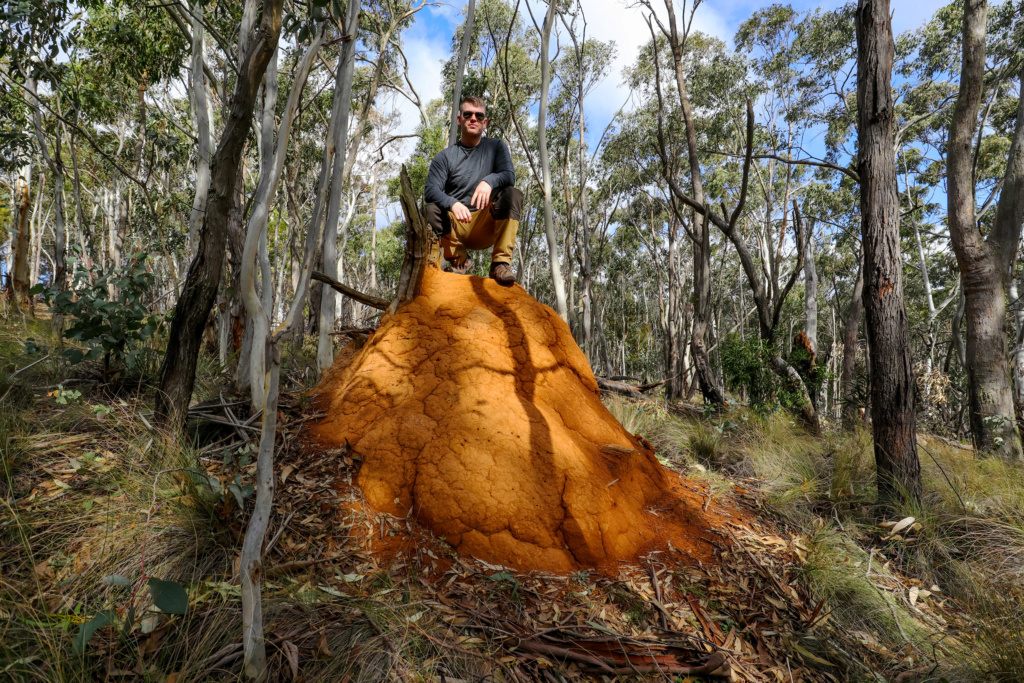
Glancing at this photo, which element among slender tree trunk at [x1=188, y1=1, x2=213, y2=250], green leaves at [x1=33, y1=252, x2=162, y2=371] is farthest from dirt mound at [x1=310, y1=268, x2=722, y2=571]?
slender tree trunk at [x1=188, y1=1, x2=213, y2=250]

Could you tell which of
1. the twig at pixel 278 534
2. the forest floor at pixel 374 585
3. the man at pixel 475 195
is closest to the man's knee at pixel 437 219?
the man at pixel 475 195

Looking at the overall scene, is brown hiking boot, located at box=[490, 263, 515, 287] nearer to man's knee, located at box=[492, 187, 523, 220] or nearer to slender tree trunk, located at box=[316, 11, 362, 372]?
man's knee, located at box=[492, 187, 523, 220]

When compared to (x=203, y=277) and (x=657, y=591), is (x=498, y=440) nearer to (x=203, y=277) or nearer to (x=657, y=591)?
(x=657, y=591)

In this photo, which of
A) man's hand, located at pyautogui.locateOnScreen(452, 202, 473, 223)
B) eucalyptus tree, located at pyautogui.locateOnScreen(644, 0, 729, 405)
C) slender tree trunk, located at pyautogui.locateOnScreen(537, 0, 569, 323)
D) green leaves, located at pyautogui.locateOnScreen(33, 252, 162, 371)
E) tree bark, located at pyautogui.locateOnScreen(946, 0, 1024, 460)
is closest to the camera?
green leaves, located at pyautogui.locateOnScreen(33, 252, 162, 371)

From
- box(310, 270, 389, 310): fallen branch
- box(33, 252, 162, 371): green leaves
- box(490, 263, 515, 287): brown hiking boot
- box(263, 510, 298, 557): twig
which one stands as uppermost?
box(490, 263, 515, 287): brown hiking boot

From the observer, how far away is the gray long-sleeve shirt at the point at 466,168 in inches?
144

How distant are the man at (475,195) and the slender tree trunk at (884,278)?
2.57 metres

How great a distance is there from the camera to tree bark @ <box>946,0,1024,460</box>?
4781mm

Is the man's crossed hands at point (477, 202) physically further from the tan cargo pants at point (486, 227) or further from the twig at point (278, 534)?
the twig at point (278, 534)

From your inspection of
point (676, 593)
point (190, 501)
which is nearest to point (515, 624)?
point (676, 593)

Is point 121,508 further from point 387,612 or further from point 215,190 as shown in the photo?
point 215,190

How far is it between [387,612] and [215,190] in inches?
86.3

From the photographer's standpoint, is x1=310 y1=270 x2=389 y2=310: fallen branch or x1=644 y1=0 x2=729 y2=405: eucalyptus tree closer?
x1=310 y1=270 x2=389 y2=310: fallen branch

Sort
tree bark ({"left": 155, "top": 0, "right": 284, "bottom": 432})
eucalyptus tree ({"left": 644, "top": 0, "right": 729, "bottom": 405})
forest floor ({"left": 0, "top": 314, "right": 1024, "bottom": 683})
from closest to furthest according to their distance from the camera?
forest floor ({"left": 0, "top": 314, "right": 1024, "bottom": 683}) < tree bark ({"left": 155, "top": 0, "right": 284, "bottom": 432}) < eucalyptus tree ({"left": 644, "top": 0, "right": 729, "bottom": 405})
